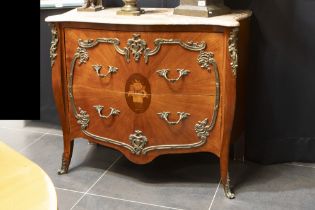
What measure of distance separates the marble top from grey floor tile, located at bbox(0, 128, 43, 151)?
3.21ft

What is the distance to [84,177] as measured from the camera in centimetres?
228

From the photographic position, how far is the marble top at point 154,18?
6.02ft

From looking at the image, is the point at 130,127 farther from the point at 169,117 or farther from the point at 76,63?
the point at 76,63

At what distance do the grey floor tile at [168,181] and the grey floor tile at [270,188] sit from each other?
0.10m

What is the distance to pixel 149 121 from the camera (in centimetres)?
204

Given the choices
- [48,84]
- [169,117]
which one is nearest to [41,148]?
[48,84]

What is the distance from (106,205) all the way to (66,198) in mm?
209

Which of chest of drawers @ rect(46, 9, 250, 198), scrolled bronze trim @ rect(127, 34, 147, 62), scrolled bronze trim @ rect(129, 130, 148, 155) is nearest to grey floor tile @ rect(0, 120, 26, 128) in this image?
chest of drawers @ rect(46, 9, 250, 198)

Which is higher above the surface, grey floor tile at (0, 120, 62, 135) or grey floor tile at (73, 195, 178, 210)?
grey floor tile at (0, 120, 62, 135)

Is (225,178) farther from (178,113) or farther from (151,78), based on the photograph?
(151,78)

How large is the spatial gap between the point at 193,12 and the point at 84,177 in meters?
1.02

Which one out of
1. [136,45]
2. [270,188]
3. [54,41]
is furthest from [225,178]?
[54,41]

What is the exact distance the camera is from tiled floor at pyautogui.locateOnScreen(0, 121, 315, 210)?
6.61 ft

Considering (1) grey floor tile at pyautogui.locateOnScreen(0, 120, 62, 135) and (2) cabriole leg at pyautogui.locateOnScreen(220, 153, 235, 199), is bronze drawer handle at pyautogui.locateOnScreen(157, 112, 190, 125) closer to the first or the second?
(2) cabriole leg at pyautogui.locateOnScreen(220, 153, 235, 199)
